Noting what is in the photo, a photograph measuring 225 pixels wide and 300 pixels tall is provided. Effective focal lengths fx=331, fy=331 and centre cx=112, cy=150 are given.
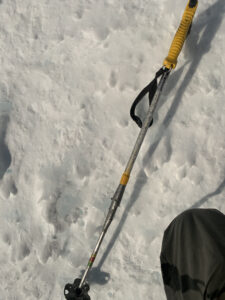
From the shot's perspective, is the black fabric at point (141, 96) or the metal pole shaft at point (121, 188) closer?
the metal pole shaft at point (121, 188)

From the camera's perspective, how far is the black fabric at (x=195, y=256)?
2.10 metres

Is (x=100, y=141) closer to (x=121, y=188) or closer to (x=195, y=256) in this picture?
(x=121, y=188)

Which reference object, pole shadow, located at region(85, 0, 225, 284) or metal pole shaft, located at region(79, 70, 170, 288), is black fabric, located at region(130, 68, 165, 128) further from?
pole shadow, located at region(85, 0, 225, 284)

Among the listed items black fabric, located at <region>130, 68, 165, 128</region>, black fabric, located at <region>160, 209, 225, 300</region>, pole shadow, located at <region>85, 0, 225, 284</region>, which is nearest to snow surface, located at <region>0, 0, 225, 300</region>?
pole shadow, located at <region>85, 0, 225, 284</region>

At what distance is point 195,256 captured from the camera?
225cm

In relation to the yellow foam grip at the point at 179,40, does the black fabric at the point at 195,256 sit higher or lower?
lower

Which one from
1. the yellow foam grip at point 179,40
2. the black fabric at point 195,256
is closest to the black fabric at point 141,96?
the yellow foam grip at point 179,40

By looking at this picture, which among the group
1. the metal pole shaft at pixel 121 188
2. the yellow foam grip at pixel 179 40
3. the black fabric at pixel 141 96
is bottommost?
the metal pole shaft at pixel 121 188

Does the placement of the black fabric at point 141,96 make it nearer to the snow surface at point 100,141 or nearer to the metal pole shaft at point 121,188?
the metal pole shaft at point 121,188

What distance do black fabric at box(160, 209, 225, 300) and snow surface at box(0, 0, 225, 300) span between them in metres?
1.13

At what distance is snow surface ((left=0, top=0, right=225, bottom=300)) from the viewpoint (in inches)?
144

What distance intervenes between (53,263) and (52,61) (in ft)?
8.04

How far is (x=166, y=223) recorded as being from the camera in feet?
11.9

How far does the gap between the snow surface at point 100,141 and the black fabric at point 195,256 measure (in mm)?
1133
